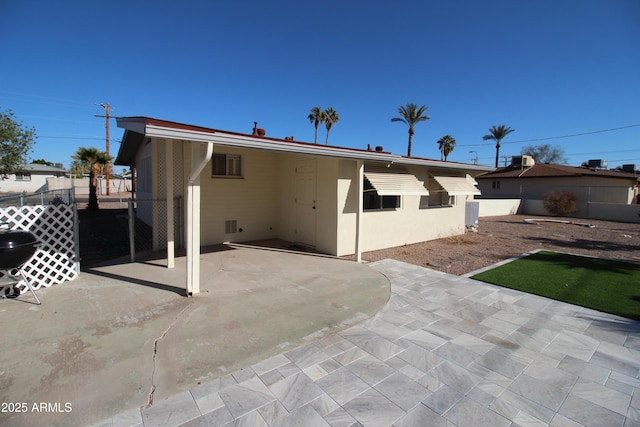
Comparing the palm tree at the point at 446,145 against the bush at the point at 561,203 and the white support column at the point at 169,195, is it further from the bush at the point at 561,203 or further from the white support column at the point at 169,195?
the white support column at the point at 169,195

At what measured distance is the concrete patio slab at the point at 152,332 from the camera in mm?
2381

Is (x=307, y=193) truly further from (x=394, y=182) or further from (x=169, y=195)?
(x=169, y=195)

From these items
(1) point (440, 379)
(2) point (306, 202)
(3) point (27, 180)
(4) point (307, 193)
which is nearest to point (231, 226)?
(2) point (306, 202)

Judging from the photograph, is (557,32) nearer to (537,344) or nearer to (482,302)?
(482,302)

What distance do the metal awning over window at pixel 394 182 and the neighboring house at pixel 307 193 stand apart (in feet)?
0.12

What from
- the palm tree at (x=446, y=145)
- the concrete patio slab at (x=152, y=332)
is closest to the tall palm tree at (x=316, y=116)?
the palm tree at (x=446, y=145)

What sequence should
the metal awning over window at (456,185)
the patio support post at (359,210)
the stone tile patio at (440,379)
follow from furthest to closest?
1. the metal awning over window at (456,185)
2. the patio support post at (359,210)
3. the stone tile patio at (440,379)

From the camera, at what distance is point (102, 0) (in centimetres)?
855

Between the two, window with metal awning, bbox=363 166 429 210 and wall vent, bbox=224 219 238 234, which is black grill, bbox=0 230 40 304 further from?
window with metal awning, bbox=363 166 429 210

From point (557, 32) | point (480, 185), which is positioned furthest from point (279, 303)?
point (480, 185)

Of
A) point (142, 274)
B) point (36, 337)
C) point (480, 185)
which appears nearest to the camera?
point (36, 337)

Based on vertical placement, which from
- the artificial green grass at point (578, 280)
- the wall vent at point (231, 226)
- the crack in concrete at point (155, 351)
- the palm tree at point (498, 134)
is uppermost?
the palm tree at point (498, 134)

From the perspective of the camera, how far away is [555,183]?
23.8 m

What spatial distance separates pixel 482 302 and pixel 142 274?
6.22 m
